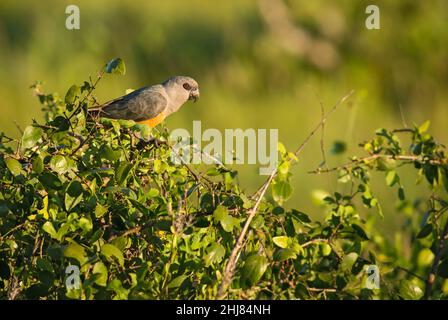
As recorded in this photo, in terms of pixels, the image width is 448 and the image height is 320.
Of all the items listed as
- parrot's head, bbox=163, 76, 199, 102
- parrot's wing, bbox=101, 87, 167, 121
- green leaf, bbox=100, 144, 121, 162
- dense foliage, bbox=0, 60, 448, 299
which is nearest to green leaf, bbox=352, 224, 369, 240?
dense foliage, bbox=0, 60, 448, 299

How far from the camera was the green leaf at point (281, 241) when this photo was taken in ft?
9.86

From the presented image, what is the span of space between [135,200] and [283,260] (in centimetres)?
55

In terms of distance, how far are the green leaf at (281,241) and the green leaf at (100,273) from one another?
0.61 meters

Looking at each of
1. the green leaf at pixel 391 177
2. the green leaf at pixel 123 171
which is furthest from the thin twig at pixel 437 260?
the green leaf at pixel 123 171

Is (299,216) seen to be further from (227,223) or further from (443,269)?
(443,269)

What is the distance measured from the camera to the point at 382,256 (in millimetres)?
4613

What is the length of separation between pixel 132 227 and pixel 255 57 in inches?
243

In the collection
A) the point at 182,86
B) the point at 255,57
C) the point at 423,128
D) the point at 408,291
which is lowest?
the point at 408,291

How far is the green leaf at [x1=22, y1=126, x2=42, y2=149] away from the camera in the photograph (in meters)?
2.97

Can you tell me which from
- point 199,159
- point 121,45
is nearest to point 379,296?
point 199,159

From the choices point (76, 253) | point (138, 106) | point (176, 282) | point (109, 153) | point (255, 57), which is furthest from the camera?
point (255, 57)

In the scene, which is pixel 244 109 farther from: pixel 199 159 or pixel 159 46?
pixel 199 159

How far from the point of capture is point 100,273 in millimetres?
2715

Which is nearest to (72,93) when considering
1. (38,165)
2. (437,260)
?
(38,165)
